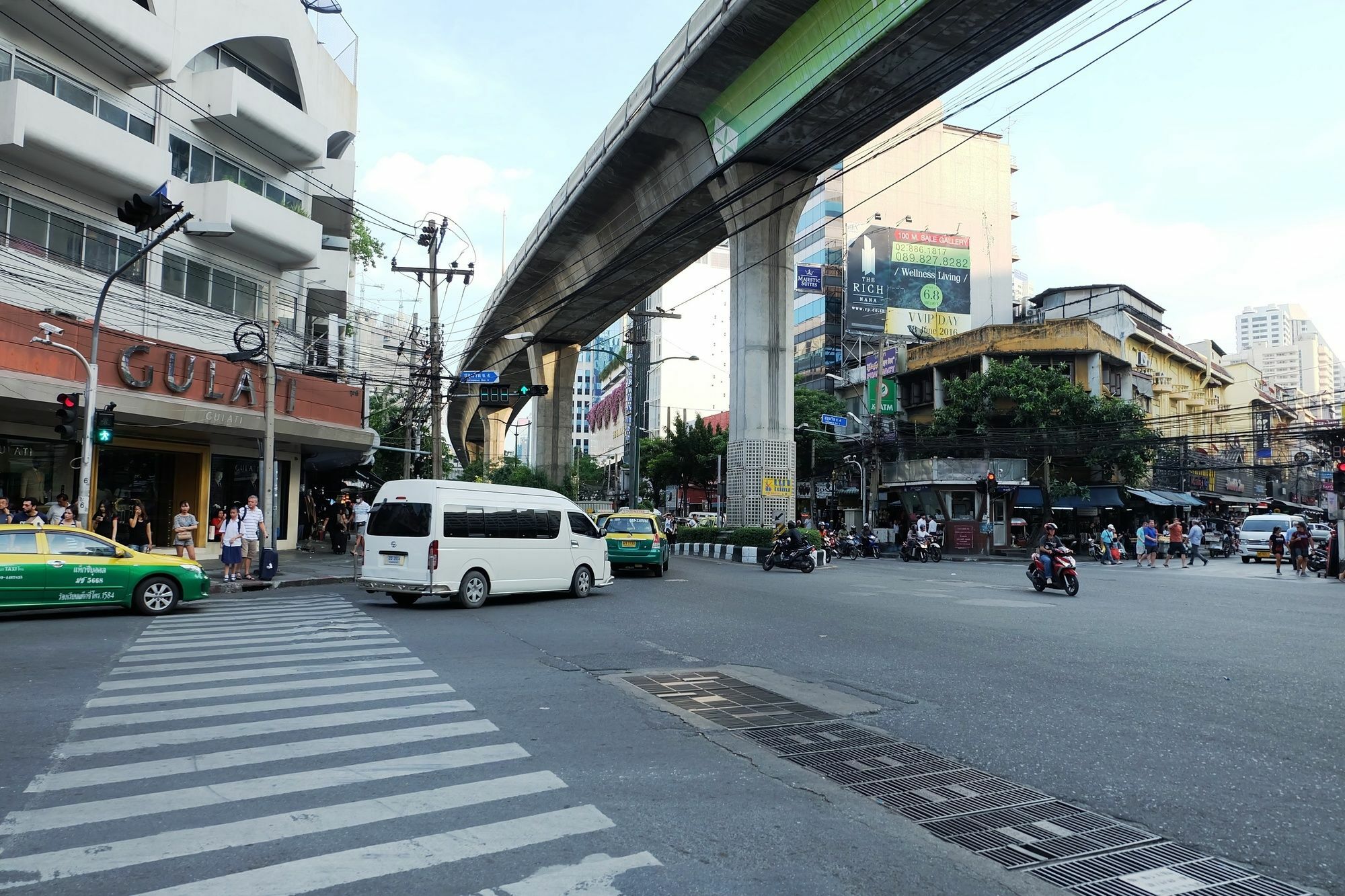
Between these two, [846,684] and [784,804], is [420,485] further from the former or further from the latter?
[784,804]

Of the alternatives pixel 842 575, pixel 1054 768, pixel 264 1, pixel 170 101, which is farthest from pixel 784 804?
pixel 264 1

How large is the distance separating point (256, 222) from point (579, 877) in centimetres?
2697

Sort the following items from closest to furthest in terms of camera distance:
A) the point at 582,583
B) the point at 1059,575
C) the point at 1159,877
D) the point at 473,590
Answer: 1. the point at 1159,877
2. the point at 473,590
3. the point at 582,583
4. the point at 1059,575

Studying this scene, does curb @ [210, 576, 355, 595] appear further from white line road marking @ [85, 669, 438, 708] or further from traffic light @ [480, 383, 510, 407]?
white line road marking @ [85, 669, 438, 708]

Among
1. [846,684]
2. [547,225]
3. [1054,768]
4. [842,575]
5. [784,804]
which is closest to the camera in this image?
[784,804]

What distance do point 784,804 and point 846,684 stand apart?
3745 millimetres

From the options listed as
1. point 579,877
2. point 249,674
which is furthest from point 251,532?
point 579,877

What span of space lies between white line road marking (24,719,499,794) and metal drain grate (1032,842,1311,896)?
4.01 m

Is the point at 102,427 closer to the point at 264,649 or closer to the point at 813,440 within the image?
the point at 264,649

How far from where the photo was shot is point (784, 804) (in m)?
5.10

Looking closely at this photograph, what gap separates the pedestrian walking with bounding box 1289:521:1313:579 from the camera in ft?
89.9

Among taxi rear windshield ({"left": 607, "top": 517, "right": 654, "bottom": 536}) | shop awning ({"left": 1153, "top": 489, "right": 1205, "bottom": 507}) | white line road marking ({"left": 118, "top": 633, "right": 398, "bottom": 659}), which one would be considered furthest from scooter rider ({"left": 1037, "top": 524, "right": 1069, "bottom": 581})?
shop awning ({"left": 1153, "top": 489, "right": 1205, "bottom": 507})

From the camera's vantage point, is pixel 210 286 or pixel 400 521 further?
pixel 210 286

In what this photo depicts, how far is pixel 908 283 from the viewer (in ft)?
214
